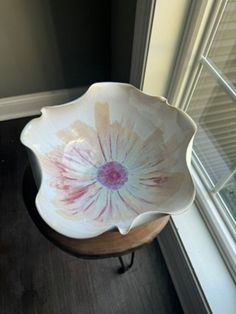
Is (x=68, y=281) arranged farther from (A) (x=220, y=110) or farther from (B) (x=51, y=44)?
(B) (x=51, y=44)

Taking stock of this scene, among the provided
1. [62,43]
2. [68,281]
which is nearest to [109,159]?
[68,281]

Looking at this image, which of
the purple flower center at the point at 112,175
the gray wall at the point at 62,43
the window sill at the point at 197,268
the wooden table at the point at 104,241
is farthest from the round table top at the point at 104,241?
the gray wall at the point at 62,43

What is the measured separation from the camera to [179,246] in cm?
98

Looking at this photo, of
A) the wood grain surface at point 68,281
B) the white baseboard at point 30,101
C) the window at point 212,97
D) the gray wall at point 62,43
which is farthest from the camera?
the white baseboard at point 30,101

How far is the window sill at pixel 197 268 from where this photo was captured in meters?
0.85

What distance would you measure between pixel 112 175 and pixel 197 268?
0.44 metres

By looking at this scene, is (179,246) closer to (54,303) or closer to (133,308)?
(133,308)

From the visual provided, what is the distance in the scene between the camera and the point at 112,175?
2.42 ft

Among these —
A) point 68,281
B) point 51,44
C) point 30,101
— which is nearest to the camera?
point 68,281

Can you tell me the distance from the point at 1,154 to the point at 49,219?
3.07 feet

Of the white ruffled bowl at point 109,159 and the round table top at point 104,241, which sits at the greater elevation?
the white ruffled bowl at point 109,159

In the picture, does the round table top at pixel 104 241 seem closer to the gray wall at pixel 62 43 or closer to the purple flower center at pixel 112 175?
the purple flower center at pixel 112 175

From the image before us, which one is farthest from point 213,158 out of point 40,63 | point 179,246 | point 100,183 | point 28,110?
point 28,110

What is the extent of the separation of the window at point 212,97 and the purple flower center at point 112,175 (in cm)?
34
